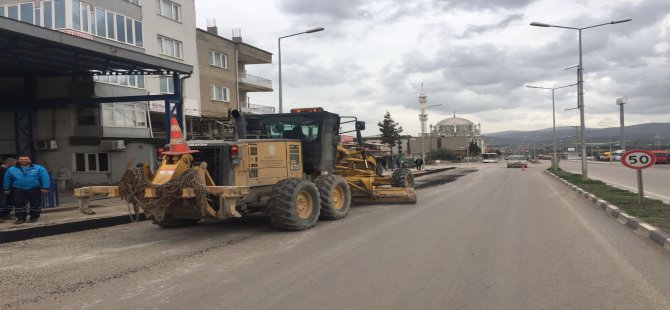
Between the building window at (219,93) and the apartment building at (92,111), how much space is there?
25.6 ft

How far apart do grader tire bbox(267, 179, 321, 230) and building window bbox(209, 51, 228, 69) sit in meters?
27.8

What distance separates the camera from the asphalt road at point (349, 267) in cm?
504

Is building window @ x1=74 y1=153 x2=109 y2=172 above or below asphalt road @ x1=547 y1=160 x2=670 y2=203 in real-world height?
above

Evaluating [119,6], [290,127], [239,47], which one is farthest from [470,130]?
[290,127]

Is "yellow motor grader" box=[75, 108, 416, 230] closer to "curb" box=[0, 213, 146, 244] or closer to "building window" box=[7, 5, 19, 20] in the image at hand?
"curb" box=[0, 213, 146, 244]

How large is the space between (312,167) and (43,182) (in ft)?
19.5

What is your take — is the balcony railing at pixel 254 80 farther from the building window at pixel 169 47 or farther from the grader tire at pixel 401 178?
the grader tire at pixel 401 178

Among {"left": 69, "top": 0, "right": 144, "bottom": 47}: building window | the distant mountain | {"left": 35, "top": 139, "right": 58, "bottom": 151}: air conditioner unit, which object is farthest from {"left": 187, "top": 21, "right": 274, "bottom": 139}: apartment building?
the distant mountain

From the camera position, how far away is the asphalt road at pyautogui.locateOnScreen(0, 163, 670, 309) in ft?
16.5

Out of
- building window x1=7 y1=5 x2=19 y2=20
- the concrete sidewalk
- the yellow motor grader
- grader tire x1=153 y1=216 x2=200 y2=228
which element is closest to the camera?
the yellow motor grader

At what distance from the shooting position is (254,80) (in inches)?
1623

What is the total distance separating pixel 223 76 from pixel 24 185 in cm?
2677

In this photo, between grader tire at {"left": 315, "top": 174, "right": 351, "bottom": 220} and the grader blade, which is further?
the grader blade

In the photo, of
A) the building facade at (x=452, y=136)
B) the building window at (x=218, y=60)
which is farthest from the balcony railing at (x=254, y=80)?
the building facade at (x=452, y=136)
